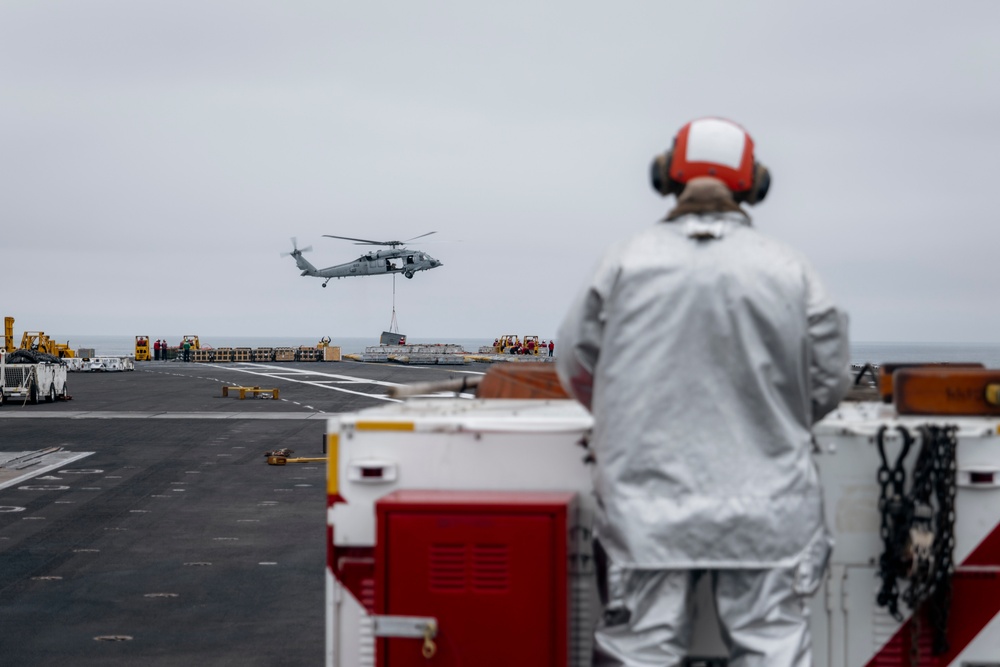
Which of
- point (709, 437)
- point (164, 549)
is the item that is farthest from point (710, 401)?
point (164, 549)

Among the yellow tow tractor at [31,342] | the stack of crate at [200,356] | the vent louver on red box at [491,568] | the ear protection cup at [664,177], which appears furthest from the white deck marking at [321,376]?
the vent louver on red box at [491,568]

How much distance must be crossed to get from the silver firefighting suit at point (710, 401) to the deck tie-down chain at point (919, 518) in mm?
384

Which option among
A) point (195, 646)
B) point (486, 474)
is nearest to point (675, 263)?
point (486, 474)

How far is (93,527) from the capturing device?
40.5 feet

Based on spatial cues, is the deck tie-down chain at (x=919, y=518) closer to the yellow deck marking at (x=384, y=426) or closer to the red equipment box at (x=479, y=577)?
the red equipment box at (x=479, y=577)

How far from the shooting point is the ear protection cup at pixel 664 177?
3625 millimetres

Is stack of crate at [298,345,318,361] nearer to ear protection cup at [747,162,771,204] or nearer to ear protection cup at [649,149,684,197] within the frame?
ear protection cup at [649,149,684,197]

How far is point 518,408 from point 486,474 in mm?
765

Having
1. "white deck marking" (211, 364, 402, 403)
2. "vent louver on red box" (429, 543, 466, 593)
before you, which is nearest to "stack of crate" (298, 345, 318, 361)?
"white deck marking" (211, 364, 402, 403)

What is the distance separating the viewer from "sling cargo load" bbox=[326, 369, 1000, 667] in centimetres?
332

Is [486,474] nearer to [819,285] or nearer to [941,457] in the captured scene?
[819,285]

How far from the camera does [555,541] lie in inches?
131

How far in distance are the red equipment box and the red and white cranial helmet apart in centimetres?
112

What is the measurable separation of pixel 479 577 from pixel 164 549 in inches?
340
